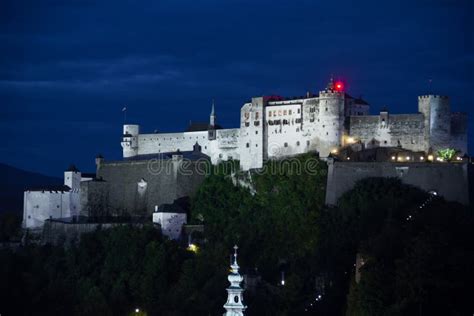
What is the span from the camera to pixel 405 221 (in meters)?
64.3

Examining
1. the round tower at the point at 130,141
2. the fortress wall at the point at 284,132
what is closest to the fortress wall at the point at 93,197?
the round tower at the point at 130,141

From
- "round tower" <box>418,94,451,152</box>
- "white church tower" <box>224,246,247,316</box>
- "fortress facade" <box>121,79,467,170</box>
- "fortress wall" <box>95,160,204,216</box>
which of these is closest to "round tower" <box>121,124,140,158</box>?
"fortress wall" <box>95,160,204,216</box>

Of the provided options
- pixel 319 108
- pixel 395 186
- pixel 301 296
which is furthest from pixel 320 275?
pixel 319 108

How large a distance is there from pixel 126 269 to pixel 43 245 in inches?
297

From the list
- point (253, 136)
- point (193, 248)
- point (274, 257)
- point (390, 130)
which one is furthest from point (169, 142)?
point (390, 130)

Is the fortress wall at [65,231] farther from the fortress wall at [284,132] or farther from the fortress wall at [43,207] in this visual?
the fortress wall at [284,132]

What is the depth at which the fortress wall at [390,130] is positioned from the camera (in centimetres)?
7362

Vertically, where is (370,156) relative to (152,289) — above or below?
above

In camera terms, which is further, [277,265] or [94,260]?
[94,260]

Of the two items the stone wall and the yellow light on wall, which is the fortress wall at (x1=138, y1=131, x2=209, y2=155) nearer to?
the stone wall

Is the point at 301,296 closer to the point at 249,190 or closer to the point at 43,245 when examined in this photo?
the point at 249,190

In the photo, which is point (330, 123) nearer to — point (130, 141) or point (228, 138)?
point (228, 138)

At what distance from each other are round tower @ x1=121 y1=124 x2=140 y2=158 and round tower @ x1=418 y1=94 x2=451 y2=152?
19.4 meters

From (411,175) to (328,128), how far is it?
18.6 feet
